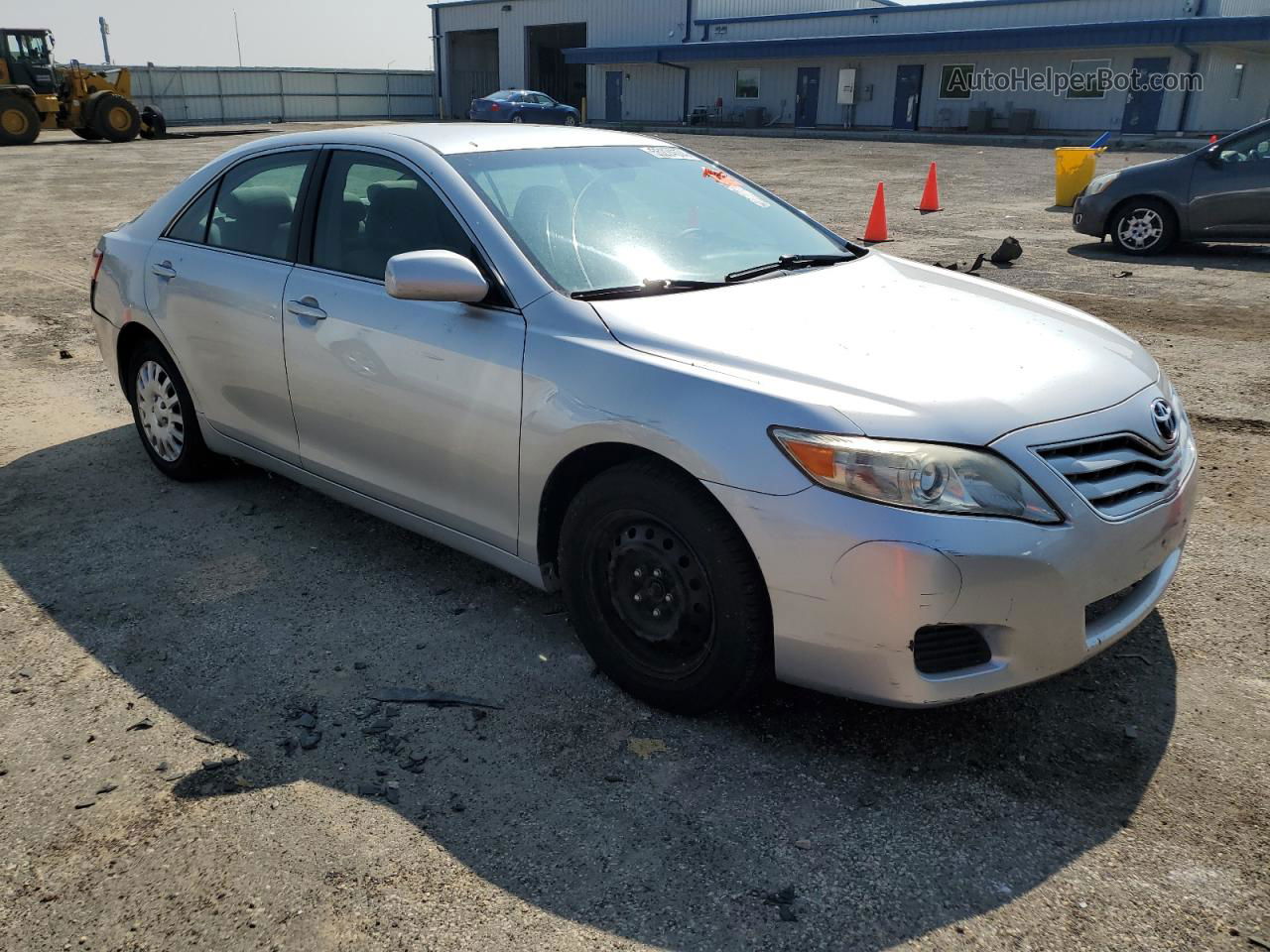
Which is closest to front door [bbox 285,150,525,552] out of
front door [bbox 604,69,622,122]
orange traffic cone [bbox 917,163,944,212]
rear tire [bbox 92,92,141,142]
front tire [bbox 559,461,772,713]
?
front tire [bbox 559,461,772,713]

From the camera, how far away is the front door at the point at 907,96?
37.5m

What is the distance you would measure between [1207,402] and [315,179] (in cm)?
514

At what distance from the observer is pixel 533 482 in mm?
3293

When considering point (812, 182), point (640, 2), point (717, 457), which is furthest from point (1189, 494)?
point (640, 2)

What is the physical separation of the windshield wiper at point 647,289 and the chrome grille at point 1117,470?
128cm

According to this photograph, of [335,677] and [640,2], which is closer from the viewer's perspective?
[335,677]

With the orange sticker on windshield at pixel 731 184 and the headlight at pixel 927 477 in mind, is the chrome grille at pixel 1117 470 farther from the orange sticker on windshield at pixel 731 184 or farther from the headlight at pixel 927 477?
the orange sticker on windshield at pixel 731 184

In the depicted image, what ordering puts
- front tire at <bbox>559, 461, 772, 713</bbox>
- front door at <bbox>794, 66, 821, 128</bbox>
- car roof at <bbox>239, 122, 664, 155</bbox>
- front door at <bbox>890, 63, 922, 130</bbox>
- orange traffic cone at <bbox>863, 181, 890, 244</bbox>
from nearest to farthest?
front tire at <bbox>559, 461, 772, 713</bbox> → car roof at <bbox>239, 122, 664, 155</bbox> → orange traffic cone at <bbox>863, 181, 890, 244</bbox> → front door at <bbox>890, 63, 922, 130</bbox> → front door at <bbox>794, 66, 821, 128</bbox>

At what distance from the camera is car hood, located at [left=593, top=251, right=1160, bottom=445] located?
8.93 ft

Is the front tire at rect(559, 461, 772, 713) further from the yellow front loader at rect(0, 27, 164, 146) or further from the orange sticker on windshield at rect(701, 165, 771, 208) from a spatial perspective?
the yellow front loader at rect(0, 27, 164, 146)

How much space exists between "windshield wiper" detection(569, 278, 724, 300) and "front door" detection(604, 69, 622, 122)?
1763 inches

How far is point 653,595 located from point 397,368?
4.20 ft

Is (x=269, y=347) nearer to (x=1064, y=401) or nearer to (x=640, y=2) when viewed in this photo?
(x=1064, y=401)
